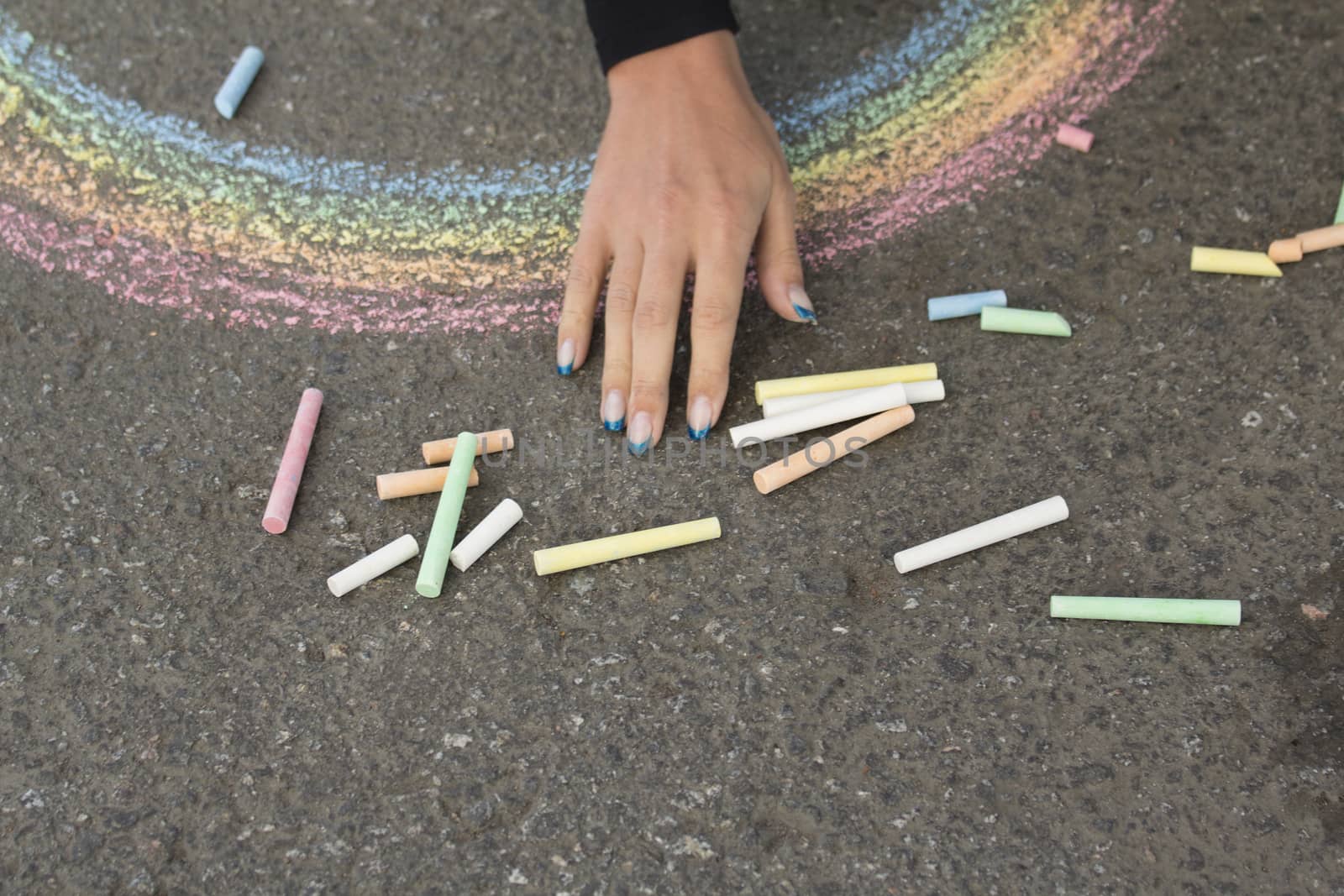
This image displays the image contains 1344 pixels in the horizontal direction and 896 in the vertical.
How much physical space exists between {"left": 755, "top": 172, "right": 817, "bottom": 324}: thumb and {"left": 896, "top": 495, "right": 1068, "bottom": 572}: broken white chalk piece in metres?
0.55

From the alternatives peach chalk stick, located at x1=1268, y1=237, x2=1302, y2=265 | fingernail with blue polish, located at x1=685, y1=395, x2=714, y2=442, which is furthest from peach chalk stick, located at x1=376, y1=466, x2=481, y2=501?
peach chalk stick, located at x1=1268, y1=237, x2=1302, y2=265

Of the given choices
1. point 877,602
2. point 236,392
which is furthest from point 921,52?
point 236,392

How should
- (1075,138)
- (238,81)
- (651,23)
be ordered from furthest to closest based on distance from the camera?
(238,81) < (1075,138) < (651,23)

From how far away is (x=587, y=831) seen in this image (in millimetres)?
1586

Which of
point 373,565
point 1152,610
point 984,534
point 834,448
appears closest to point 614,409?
point 834,448

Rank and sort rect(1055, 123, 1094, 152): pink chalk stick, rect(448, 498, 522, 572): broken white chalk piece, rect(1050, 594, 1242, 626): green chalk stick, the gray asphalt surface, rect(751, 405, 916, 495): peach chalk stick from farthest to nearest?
1. rect(1055, 123, 1094, 152): pink chalk stick
2. rect(751, 405, 916, 495): peach chalk stick
3. rect(448, 498, 522, 572): broken white chalk piece
4. rect(1050, 594, 1242, 626): green chalk stick
5. the gray asphalt surface

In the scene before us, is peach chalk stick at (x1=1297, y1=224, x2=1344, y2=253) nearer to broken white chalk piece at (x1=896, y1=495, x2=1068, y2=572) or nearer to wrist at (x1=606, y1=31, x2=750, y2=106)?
broken white chalk piece at (x1=896, y1=495, x2=1068, y2=572)

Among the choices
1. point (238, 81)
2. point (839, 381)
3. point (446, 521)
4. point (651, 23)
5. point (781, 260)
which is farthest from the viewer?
point (238, 81)

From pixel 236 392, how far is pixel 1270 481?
192 cm

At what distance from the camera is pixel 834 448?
6.59ft

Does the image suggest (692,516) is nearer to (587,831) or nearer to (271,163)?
(587,831)

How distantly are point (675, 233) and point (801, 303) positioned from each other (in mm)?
282

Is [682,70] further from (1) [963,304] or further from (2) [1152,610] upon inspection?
(2) [1152,610]

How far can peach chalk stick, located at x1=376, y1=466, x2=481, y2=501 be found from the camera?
1.93 meters
